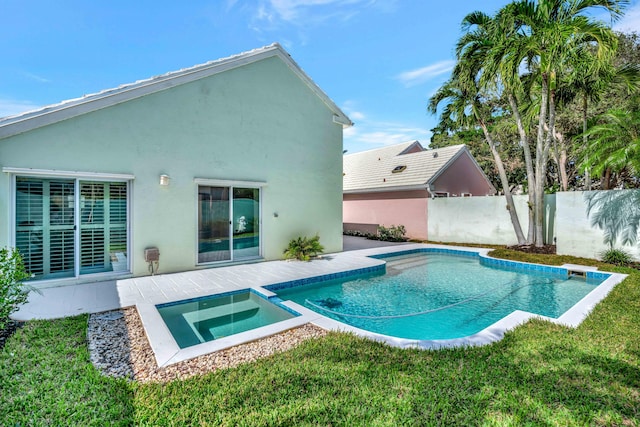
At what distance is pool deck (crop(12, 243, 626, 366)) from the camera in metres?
4.86

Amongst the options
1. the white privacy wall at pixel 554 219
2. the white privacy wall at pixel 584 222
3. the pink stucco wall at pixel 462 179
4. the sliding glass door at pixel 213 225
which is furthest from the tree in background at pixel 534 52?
the sliding glass door at pixel 213 225

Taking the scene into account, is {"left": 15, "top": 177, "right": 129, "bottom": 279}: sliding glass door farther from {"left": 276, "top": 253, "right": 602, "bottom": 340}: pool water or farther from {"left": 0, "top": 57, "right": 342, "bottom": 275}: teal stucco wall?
{"left": 276, "top": 253, "right": 602, "bottom": 340}: pool water

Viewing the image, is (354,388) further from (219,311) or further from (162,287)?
(162,287)

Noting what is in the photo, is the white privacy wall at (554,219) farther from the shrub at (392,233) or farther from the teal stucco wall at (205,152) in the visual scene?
the teal stucco wall at (205,152)

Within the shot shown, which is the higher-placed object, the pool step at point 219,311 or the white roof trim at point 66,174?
the white roof trim at point 66,174

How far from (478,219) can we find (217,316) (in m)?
15.1

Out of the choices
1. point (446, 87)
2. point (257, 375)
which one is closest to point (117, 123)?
point (257, 375)

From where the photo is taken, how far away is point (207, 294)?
7352 mm

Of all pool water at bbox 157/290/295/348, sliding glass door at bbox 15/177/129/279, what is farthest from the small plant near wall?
sliding glass door at bbox 15/177/129/279

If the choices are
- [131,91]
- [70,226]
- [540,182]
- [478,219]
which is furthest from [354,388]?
[478,219]

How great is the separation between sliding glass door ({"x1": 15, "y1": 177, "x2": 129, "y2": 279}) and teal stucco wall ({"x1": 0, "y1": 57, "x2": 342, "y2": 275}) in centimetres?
37

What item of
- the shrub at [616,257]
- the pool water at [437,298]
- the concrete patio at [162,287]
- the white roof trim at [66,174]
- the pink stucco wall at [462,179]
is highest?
the pink stucco wall at [462,179]

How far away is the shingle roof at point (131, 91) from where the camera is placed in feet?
23.6

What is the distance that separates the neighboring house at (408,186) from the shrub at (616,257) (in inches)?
336
